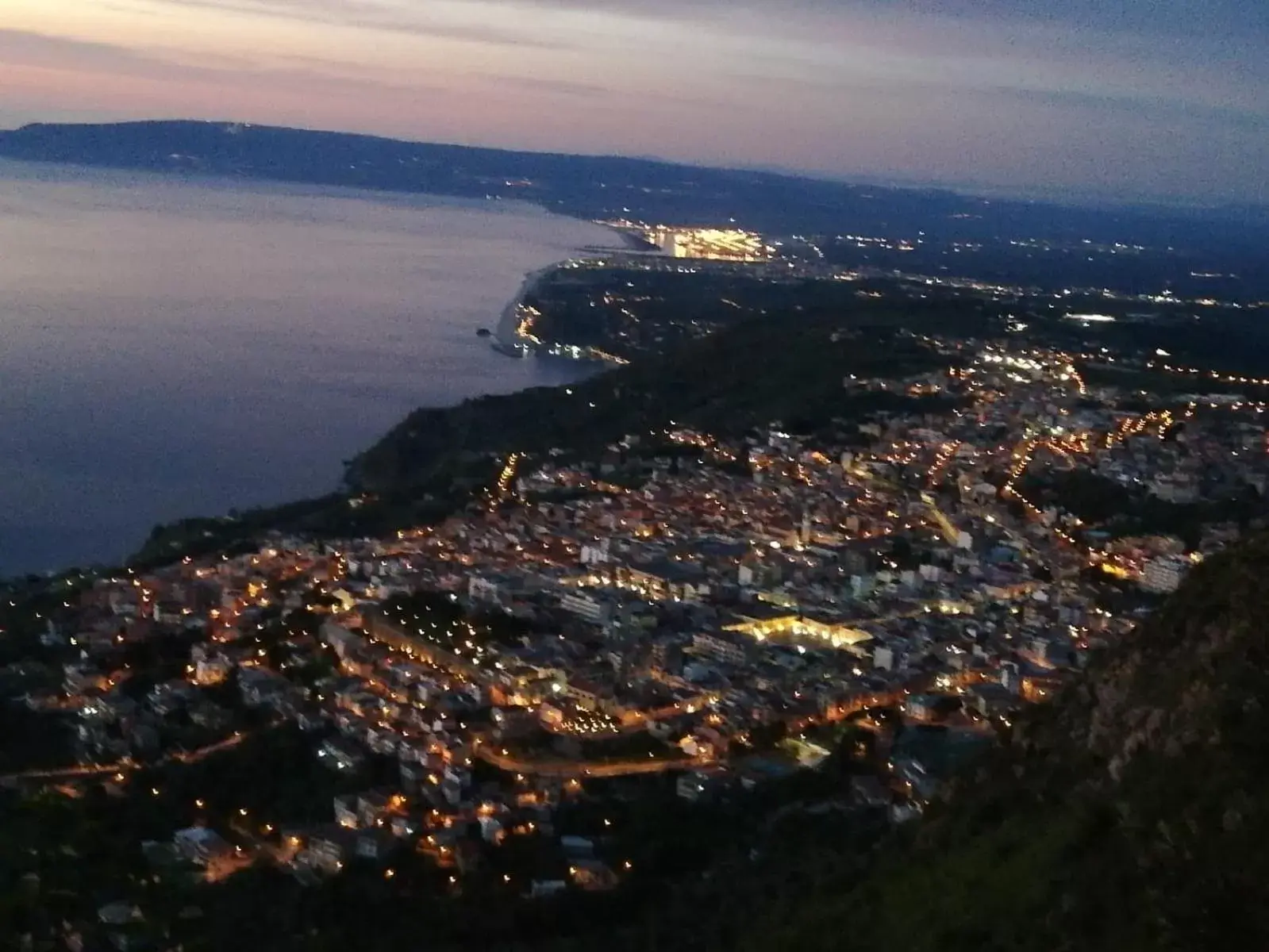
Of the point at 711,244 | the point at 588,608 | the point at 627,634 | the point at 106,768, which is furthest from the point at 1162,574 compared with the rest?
the point at 711,244

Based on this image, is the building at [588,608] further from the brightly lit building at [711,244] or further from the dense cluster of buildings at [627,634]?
the brightly lit building at [711,244]

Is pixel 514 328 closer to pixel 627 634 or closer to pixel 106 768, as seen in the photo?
pixel 627 634

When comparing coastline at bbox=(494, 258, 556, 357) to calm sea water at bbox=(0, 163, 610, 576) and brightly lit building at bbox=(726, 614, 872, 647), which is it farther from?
brightly lit building at bbox=(726, 614, 872, 647)

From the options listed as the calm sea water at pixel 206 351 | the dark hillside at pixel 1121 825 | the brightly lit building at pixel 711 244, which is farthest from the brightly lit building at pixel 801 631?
the brightly lit building at pixel 711 244

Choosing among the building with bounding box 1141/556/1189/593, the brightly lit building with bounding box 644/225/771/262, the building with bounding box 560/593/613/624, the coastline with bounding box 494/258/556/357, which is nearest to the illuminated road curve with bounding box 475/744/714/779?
the building with bounding box 560/593/613/624

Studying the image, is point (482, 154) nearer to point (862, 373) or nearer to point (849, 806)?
point (862, 373)
